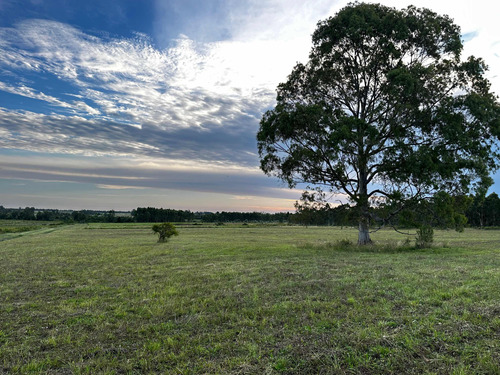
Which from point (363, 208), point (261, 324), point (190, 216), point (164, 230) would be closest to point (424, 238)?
point (363, 208)

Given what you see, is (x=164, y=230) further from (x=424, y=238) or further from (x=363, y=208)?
(x=424, y=238)

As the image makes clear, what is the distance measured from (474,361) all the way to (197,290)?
24.6ft

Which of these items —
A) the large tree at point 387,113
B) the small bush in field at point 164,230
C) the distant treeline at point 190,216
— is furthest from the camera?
the distant treeline at point 190,216

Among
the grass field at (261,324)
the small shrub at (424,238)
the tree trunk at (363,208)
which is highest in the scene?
the tree trunk at (363,208)

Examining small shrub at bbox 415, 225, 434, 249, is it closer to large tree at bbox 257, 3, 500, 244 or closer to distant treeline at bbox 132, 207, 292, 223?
large tree at bbox 257, 3, 500, 244

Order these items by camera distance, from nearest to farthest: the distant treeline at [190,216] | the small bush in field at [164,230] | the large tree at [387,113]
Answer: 1. the large tree at [387,113]
2. the small bush in field at [164,230]
3. the distant treeline at [190,216]

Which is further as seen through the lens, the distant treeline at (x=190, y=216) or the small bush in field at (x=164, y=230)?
the distant treeline at (x=190, y=216)

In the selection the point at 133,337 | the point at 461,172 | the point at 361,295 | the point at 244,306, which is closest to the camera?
the point at 133,337

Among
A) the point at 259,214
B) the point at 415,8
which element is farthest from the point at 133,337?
the point at 259,214

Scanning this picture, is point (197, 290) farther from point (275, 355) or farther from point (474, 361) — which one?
point (474, 361)

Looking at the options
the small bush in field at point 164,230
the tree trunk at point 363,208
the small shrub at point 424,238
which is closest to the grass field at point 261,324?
the tree trunk at point 363,208

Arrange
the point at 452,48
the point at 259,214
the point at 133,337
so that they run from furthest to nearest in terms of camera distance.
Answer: the point at 259,214 < the point at 452,48 < the point at 133,337

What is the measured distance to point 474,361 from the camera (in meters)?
4.45

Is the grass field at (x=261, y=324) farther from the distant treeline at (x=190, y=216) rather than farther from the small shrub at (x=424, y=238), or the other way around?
the distant treeline at (x=190, y=216)
